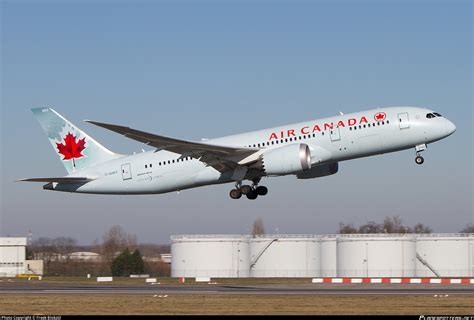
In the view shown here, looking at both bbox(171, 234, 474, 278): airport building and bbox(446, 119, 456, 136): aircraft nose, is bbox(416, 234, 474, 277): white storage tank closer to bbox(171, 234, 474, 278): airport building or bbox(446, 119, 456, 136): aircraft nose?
bbox(171, 234, 474, 278): airport building

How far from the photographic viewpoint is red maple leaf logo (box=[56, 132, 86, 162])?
205ft

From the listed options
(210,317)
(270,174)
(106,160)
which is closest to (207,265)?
(106,160)

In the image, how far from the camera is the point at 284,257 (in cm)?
10238

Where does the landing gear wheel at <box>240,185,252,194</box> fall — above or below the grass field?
above

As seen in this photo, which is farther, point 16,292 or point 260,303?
point 16,292

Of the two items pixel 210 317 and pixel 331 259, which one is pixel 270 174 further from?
pixel 331 259

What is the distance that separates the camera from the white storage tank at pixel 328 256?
103 meters

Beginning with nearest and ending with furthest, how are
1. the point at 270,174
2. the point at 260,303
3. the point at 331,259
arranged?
1. the point at 260,303
2. the point at 270,174
3. the point at 331,259

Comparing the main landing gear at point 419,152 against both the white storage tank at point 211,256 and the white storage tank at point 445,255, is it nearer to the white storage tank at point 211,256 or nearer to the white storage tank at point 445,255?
the white storage tank at point 445,255

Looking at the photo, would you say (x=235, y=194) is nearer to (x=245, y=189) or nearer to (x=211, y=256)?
(x=245, y=189)

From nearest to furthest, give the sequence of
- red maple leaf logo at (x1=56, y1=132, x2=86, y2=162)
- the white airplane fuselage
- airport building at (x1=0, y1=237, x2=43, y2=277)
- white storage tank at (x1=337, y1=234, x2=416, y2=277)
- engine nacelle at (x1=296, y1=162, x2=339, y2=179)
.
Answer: the white airplane fuselage, engine nacelle at (x1=296, y1=162, x2=339, y2=179), red maple leaf logo at (x1=56, y1=132, x2=86, y2=162), white storage tank at (x1=337, y1=234, x2=416, y2=277), airport building at (x1=0, y1=237, x2=43, y2=277)

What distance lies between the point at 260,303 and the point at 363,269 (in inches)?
2325

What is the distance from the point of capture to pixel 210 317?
33625mm

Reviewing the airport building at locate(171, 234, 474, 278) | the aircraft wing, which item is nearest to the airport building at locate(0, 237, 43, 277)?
the airport building at locate(171, 234, 474, 278)
